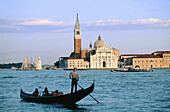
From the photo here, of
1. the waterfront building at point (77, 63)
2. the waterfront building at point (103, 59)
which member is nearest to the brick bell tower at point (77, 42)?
the waterfront building at point (77, 63)

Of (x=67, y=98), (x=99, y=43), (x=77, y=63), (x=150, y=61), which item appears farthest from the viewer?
(x=99, y=43)

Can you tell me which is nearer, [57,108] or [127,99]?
[57,108]

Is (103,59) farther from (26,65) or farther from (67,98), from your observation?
(67,98)

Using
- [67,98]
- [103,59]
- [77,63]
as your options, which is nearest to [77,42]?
[77,63]

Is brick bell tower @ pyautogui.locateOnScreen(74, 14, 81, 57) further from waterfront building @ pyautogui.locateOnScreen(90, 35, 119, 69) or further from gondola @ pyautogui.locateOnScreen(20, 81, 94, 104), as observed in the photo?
gondola @ pyautogui.locateOnScreen(20, 81, 94, 104)

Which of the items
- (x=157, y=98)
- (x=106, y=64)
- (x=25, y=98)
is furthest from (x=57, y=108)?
(x=106, y=64)

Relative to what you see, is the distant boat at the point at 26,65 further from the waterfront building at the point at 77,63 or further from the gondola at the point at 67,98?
the gondola at the point at 67,98

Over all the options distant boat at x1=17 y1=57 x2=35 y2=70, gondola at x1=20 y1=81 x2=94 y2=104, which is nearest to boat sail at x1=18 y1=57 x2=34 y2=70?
distant boat at x1=17 y1=57 x2=35 y2=70

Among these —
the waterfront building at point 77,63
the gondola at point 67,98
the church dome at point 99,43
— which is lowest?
the gondola at point 67,98

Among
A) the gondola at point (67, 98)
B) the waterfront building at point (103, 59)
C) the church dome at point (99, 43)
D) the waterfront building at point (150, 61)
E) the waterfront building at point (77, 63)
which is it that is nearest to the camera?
the gondola at point (67, 98)

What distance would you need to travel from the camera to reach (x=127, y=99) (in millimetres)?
21938

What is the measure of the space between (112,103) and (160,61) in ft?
376

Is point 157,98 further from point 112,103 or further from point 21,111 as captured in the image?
point 21,111

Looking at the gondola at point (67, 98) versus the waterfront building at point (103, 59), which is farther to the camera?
the waterfront building at point (103, 59)
